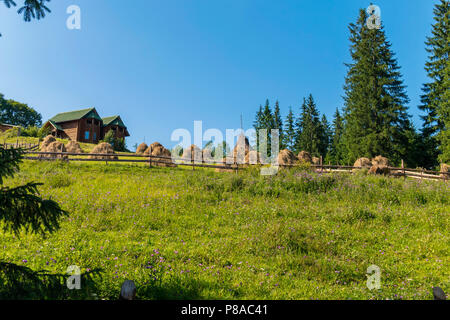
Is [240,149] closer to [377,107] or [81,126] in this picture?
[377,107]

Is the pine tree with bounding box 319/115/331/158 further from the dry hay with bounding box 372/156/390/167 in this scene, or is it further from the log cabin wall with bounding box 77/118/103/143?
the log cabin wall with bounding box 77/118/103/143

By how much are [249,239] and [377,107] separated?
38040mm

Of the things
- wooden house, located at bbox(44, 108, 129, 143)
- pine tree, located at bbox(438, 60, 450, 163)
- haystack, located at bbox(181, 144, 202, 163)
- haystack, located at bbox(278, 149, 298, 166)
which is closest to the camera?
haystack, located at bbox(278, 149, 298, 166)

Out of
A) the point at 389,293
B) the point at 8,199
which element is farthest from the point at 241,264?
the point at 8,199

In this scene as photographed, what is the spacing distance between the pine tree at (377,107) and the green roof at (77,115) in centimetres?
4690

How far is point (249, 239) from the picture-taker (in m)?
8.03

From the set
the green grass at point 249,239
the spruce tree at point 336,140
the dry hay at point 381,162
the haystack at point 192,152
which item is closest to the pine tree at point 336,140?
the spruce tree at point 336,140

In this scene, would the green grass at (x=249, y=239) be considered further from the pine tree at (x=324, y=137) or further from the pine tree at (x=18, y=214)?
the pine tree at (x=324, y=137)

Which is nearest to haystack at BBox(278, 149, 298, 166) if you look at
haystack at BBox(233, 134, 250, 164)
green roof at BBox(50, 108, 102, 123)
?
haystack at BBox(233, 134, 250, 164)

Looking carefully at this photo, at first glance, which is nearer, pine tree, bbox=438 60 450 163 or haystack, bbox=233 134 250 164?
pine tree, bbox=438 60 450 163

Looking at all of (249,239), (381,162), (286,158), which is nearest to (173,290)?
(249,239)

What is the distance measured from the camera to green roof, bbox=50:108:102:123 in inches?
2101

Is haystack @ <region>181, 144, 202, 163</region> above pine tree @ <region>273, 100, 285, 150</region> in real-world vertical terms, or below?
below

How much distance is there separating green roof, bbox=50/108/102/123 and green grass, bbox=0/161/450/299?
43300 mm
